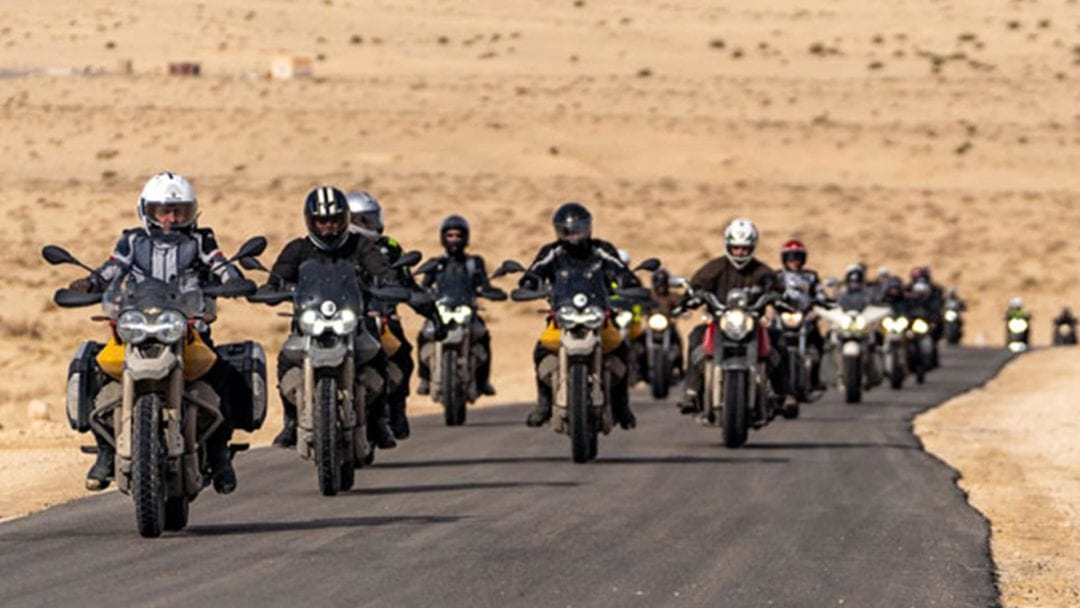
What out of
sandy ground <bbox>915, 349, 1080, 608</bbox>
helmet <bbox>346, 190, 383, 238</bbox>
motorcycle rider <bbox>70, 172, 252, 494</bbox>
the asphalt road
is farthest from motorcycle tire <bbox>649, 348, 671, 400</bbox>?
motorcycle rider <bbox>70, 172, 252, 494</bbox>

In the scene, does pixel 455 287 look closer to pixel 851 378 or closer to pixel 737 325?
pixel 737 325

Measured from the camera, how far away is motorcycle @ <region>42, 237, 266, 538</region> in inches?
531

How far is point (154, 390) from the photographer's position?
13.6 meters

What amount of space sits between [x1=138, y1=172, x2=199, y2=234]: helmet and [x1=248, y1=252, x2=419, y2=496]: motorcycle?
869mm

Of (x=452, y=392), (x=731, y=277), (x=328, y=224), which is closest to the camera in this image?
(x=328, y=224)

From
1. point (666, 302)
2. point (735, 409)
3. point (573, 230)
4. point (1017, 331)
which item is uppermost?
point (573, 230)

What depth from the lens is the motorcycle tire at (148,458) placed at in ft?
44.1

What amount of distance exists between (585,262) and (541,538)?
6.94 meters

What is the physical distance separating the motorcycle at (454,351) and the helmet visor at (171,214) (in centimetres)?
1006

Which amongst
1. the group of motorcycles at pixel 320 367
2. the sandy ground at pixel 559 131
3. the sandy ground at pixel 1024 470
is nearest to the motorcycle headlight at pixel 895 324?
the sandy ground at pixel 1024 470

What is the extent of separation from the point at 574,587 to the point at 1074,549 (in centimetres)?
438

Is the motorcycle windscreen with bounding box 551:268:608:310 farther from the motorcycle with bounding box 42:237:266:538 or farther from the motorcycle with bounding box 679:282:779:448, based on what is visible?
the motorcycle with bounding box 42:237:266:538

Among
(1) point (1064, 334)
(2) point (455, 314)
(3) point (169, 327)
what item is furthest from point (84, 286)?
(1) point (1064, 334)

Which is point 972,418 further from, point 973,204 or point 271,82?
Result: point 271,82
